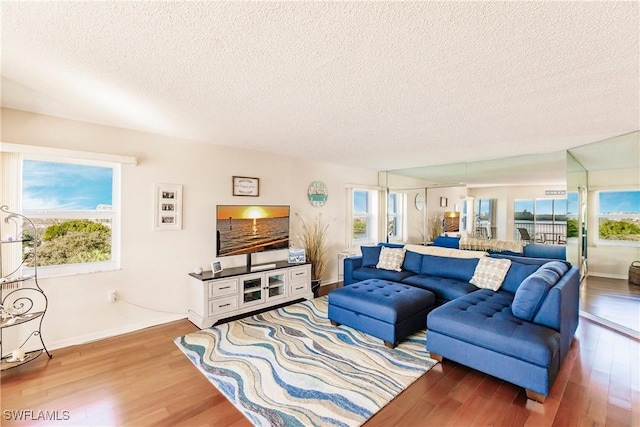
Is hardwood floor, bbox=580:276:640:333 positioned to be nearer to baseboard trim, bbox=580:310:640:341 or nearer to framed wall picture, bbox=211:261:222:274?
baseboard trim, bbox=580:310:640:341

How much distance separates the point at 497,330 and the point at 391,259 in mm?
2170

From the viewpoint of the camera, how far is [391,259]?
430 centimetres

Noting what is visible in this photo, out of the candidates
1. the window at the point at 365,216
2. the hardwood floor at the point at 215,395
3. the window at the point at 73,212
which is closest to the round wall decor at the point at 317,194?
the window at the point at 365,216

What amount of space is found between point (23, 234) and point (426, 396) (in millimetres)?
3798

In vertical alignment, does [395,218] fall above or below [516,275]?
above

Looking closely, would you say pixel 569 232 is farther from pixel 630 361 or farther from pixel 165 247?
pixel 165 247

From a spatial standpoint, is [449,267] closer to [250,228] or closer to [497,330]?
[497,330]

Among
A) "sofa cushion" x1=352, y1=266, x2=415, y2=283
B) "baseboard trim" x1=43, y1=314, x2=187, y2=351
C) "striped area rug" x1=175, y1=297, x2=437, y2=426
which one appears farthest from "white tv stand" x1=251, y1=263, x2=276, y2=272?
"sofa cushion" x1=352, y1=266, x2=415, y2=283

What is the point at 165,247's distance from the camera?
3.43 metres

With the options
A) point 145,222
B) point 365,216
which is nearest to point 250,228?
point 145,222

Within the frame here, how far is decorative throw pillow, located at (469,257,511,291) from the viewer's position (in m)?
3.27

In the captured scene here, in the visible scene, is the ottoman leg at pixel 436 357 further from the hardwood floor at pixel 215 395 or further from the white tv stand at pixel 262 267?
the white tv stand at pixel 262 267

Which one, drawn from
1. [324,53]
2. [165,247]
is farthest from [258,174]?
[324,53]

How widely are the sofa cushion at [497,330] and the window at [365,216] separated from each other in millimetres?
3191
